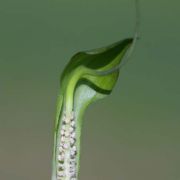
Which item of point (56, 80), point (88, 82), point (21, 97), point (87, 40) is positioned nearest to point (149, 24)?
point (87, 40)

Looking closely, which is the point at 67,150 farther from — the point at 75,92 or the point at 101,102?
the point at 101,102

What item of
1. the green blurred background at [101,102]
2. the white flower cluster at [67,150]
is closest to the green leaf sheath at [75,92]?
the white flower cluster at [67,150]

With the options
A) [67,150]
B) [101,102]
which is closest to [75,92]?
[67,150]

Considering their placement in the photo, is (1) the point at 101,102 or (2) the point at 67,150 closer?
(2) the point at 67,150

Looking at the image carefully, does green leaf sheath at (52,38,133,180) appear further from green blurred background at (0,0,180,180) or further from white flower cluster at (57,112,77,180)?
green blurred background at (0,0,180,180)


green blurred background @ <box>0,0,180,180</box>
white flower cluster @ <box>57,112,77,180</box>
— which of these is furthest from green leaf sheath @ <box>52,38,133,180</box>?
green blurred background @ <box>0,0,180,180</box>

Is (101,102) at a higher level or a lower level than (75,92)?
higher
